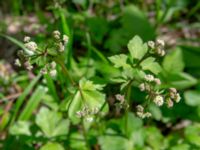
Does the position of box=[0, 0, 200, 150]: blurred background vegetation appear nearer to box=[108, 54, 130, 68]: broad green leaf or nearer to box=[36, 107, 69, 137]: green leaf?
box=[36, 107, 69, 137]: green leaf

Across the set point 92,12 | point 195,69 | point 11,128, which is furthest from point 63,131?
point 92,12

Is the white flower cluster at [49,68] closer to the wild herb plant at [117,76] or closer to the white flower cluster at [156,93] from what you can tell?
the wild herb plant at [117,76]

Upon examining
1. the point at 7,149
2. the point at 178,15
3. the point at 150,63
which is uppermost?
the point at 150,63

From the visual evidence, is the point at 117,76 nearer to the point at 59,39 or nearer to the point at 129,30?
the point at 59,39

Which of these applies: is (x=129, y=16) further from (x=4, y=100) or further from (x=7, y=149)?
(x=7, y=149)

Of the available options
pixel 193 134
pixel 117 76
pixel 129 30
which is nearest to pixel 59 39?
pixel 117 76

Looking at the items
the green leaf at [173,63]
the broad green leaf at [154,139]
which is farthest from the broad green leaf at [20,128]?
the green leaf at [173,63]

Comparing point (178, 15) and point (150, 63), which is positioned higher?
point (150, 63)
